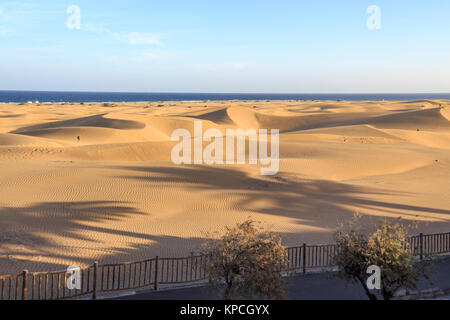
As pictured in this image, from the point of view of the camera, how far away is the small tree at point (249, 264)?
9.13 meters

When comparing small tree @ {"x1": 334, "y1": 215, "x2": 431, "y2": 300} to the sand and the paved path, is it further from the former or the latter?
the sand

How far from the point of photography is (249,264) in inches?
366

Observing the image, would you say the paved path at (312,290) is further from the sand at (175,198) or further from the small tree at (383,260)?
the sand at (175,198)

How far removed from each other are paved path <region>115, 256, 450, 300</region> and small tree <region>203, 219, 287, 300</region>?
1.32m

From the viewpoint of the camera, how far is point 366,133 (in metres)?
50.3

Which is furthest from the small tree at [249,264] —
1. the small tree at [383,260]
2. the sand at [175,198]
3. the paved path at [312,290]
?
the sand at [175,198]

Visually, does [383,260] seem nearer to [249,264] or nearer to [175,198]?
[249,264]

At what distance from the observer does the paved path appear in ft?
35.0

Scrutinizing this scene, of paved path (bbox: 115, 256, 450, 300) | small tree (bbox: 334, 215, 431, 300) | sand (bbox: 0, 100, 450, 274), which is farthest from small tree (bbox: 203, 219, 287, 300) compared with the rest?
sand (bbox: 0, 100, 450, 274)

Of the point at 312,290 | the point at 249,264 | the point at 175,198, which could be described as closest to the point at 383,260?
the point at 312,290

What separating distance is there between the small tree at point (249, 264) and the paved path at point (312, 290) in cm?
132

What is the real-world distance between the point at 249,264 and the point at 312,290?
8.72 feet
